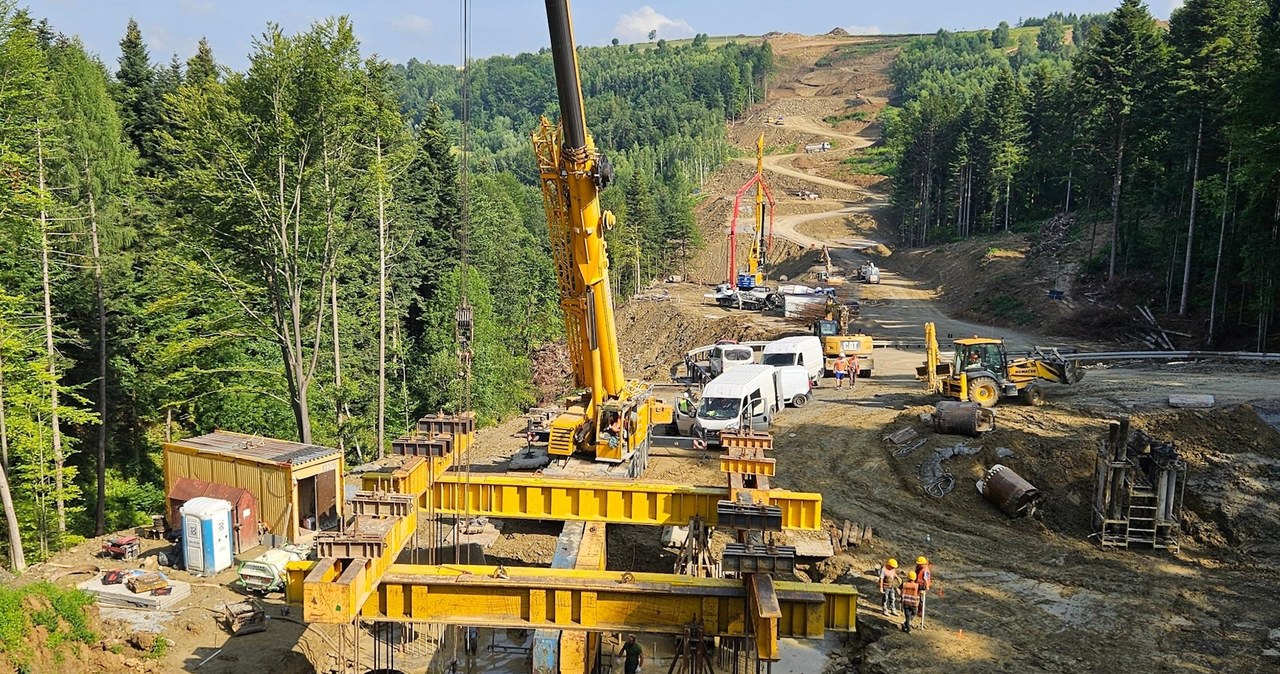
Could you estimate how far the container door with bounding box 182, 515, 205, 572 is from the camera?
14.6 meters

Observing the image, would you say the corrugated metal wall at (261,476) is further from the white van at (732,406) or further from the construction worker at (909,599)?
the construction worker at (909,599)

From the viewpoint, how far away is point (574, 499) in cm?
1327

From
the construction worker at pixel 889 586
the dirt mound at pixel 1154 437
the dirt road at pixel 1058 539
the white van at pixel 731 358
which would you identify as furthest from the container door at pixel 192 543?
the white van at pixel 731 358

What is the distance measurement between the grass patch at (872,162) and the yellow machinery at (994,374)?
91086 mm

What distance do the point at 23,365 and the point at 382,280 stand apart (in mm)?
9105

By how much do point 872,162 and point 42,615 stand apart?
12461 cm

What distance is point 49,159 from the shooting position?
795 inches

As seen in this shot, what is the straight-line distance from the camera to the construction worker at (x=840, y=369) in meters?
30.6

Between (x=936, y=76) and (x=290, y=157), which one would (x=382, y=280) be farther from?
(x=936, y=76)

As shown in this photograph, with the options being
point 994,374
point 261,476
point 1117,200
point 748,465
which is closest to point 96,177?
point 261,476

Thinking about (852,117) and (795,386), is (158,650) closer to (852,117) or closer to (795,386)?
(795,386)

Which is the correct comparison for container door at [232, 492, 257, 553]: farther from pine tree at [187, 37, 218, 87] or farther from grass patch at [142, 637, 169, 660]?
pine tree at [187, 37, 218, 87]

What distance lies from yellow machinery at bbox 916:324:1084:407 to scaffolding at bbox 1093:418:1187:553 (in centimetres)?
687

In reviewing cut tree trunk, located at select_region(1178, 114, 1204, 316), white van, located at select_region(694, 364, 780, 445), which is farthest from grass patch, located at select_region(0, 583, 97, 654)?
cut tree trunk, located at select_region(1178, 114, 1204, 316)
